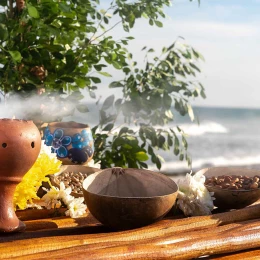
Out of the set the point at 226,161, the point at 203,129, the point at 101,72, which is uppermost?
the point at 101,72

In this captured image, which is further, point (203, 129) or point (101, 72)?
point (203, 129)

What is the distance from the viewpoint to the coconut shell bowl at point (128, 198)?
1342mm

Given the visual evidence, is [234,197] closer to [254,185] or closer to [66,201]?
[254,185]

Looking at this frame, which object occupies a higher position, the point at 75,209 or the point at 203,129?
the point at 75,209

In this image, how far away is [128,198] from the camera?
4.37 ft

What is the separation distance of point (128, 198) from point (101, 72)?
1813 millimetres

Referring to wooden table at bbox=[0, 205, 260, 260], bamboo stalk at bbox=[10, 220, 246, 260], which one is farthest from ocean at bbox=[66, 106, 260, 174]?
bamboo stalk at bbox=[10, 220, 246, 260]

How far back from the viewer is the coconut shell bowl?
52.8 inches

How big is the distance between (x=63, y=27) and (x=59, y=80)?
0.91ft

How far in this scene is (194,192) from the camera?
1606 mm

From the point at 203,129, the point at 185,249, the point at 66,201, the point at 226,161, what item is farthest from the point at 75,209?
the point at 203,129

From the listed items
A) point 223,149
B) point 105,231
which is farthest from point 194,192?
point 223,149

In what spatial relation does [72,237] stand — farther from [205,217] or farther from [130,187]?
[205,217]

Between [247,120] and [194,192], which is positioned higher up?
[194,192]
